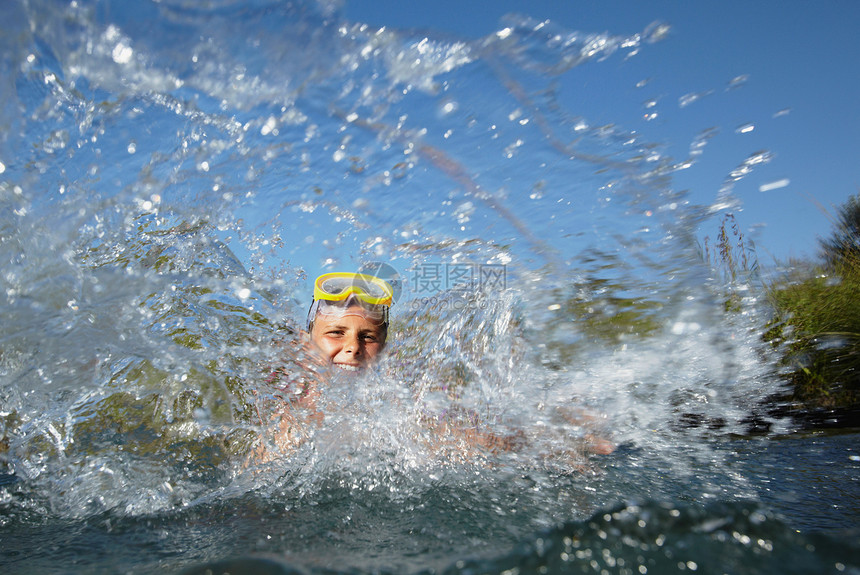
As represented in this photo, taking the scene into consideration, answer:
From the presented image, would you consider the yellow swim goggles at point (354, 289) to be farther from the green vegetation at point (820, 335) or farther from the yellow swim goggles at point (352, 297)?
the green vegetation at point (820, 335)

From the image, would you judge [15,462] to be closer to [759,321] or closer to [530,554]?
[530,554]

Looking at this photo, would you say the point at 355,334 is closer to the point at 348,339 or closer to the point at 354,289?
the point at 348,339

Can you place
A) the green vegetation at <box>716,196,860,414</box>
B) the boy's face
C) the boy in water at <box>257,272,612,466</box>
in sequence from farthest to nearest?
the green vegetation at <box>716,196,860,414</box> < the boy's face < the boy in water at <box>257,272,612,466</box>

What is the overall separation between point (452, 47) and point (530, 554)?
7.74 ft

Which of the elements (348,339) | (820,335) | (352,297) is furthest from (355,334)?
(820,335)

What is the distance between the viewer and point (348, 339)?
3277mm

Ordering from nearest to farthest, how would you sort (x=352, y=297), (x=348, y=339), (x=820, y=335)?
(x=348, y=339)
(x=352, y=297)
(x=820, y=335)

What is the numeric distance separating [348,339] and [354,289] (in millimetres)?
362

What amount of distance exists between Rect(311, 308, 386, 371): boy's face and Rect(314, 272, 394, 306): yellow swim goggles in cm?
13

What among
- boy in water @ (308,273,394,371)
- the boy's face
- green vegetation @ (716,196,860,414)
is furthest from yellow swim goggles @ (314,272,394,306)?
green vegetation @ (716,196,860,414)

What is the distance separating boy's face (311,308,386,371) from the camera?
3195 millimetres

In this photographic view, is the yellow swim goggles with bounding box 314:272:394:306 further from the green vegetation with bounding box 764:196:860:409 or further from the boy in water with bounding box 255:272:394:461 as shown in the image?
the green vegetation with bounding box 764:196:860:409

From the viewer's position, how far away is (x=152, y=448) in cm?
231

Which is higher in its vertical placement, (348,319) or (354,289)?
(354,289)
